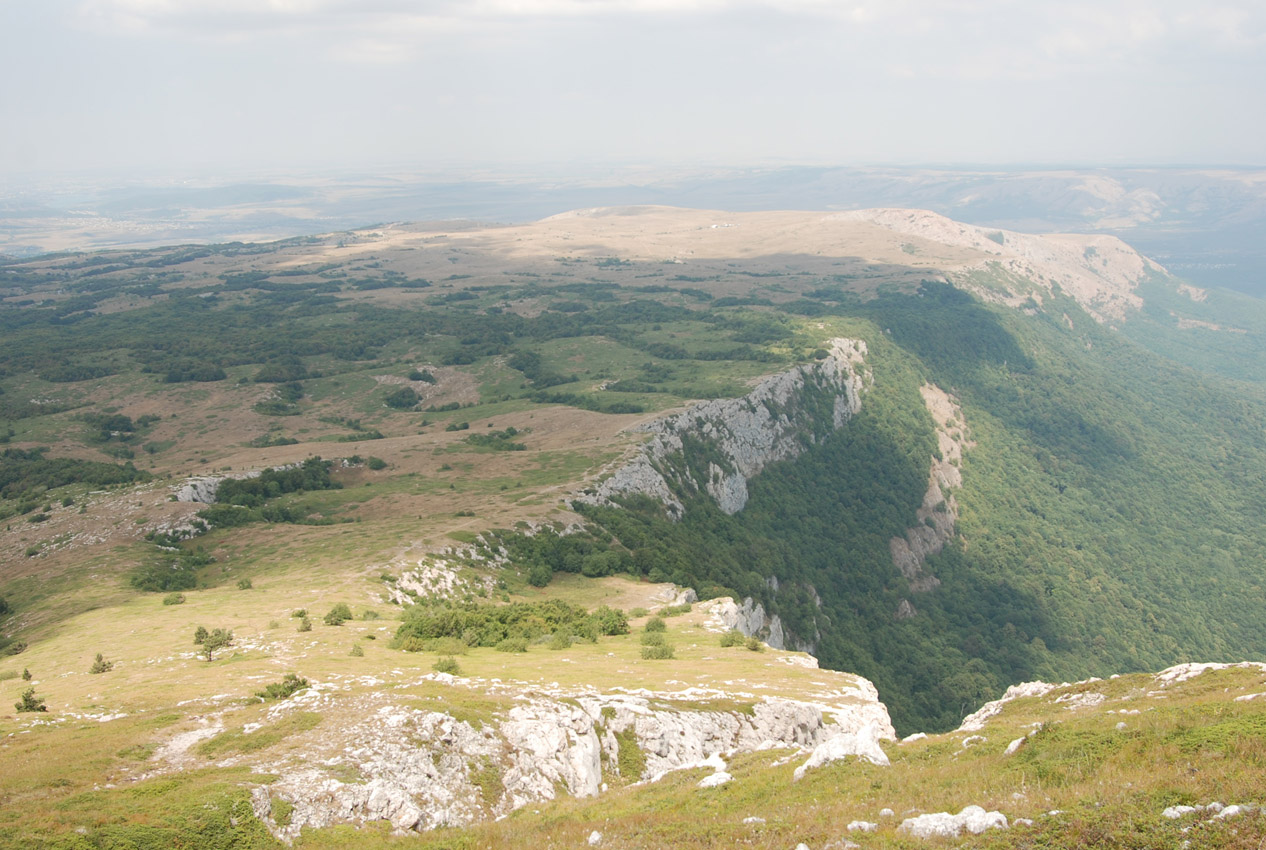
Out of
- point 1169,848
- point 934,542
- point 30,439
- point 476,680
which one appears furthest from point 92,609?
point 934,542

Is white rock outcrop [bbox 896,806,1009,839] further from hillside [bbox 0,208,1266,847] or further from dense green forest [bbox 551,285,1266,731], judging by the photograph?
dense green forest [bbox 551,285,1266,731]

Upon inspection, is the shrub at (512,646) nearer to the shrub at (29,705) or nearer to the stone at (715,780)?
the stone at (715,780)

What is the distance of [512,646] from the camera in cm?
4156

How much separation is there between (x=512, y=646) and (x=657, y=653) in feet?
28.5

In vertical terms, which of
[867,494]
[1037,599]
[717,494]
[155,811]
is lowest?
[1037,599]

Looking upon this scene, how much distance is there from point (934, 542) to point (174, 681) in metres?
133

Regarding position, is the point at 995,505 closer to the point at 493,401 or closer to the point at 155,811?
the point at 493,401

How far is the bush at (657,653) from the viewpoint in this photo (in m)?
41.9

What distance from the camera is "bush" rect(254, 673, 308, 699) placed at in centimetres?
2834

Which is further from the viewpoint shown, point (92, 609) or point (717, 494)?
point (717, 494)

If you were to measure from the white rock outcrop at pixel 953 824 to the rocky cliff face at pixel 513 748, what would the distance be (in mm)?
6051

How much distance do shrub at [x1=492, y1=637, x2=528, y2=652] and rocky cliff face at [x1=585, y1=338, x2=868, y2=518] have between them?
3437cm

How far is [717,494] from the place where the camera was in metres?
103

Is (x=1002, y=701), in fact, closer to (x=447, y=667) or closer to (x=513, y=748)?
(x=513, y=748)
